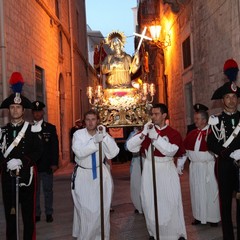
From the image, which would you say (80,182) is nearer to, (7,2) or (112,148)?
(112,148)

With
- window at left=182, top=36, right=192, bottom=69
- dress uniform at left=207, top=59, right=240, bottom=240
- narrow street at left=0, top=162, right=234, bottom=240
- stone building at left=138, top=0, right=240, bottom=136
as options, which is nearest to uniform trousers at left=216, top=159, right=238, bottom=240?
dress uniform at left=207, top=59, right=240, bottom=240

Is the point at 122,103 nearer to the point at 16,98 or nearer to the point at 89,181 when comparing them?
the point at 89,181

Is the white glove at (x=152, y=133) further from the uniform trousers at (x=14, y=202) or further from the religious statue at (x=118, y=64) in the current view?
the religious statue at (x=118, y=64)

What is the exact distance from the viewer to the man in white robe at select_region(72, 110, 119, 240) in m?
5.26

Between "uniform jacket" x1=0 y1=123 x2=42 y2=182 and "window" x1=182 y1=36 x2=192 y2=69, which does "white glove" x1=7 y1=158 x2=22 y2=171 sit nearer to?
"uniform jacket" x1=0 y1=123 x2=42 y2=182

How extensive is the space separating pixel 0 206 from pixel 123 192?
9.46ft

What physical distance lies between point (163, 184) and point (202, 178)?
4.31 ft

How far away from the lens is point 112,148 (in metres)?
5.32

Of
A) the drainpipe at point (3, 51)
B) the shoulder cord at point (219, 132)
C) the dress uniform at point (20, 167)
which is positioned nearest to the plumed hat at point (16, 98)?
the dress uniform at point (20, 167)

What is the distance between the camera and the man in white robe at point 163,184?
5.42 meters

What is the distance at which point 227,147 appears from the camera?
4.98 m

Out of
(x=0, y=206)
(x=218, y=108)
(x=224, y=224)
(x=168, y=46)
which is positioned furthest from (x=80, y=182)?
(x=168, y=46)

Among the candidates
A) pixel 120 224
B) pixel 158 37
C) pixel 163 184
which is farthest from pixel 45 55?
pixel 163 184

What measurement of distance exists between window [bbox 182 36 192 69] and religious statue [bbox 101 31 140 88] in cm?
356
